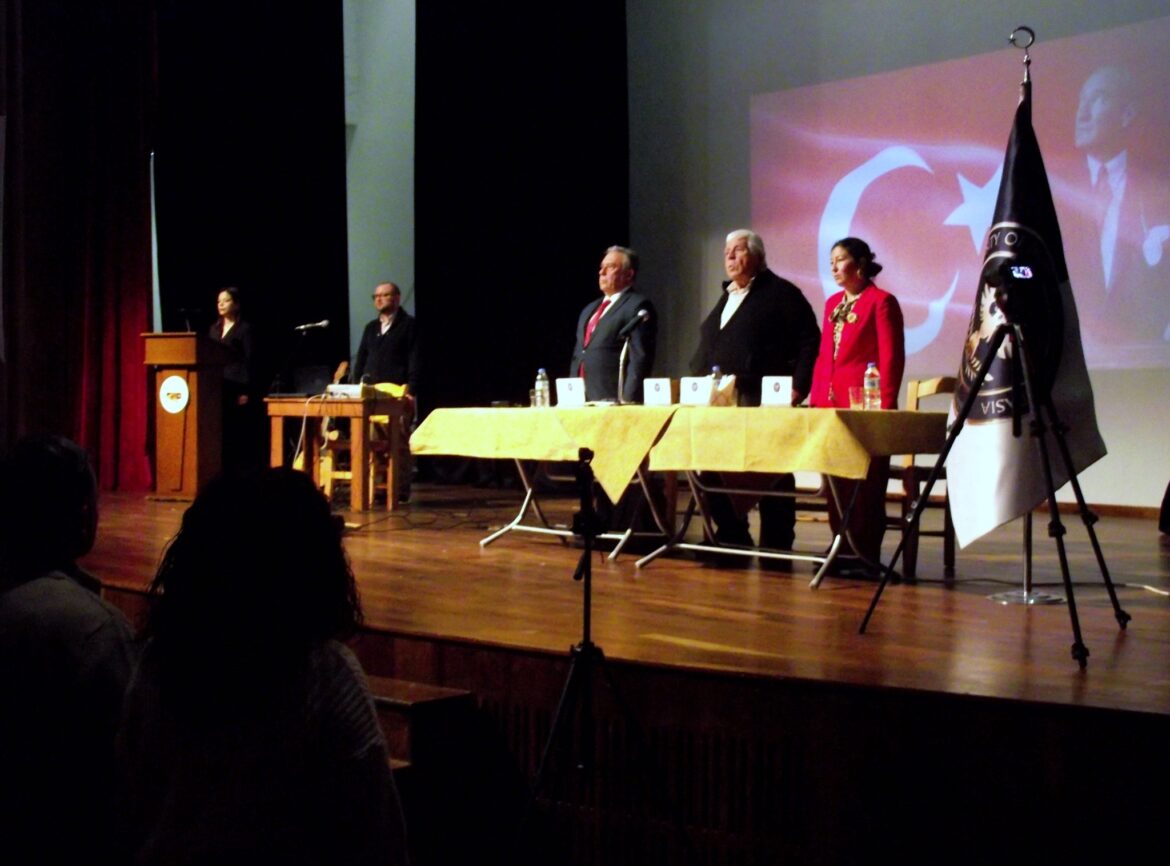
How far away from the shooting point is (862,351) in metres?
4.59

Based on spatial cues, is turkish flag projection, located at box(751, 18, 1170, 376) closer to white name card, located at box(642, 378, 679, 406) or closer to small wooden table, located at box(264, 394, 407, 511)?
→ small wooden table, located at box(264, 394, 407, 511)

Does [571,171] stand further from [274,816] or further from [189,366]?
[274,816]

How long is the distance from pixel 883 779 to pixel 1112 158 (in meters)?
5.54

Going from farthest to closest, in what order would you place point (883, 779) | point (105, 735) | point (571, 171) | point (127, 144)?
point (571, 171), point (127, 144), point (883, 779), point (105, 735)

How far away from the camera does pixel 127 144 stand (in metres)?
8.09

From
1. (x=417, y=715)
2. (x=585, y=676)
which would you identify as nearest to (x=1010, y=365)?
(x=585, y=676)

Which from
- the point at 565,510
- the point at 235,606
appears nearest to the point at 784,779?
the point at 235,606

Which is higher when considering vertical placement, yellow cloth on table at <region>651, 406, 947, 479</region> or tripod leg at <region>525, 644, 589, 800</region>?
yellow cloth on table at <region>651, 406, 947, 479</region>

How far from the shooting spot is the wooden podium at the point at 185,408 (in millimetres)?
6879

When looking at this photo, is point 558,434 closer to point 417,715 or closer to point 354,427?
point 417,715

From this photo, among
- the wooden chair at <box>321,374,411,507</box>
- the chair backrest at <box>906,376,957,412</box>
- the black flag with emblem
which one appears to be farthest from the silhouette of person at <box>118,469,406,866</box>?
the wooden chair at <box>321,374,411,507</box>

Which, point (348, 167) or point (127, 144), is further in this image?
point (348, 167)

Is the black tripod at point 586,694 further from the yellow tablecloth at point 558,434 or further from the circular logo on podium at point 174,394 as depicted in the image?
the circular logo on podium at point 174,394

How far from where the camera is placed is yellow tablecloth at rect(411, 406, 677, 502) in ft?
14.0
